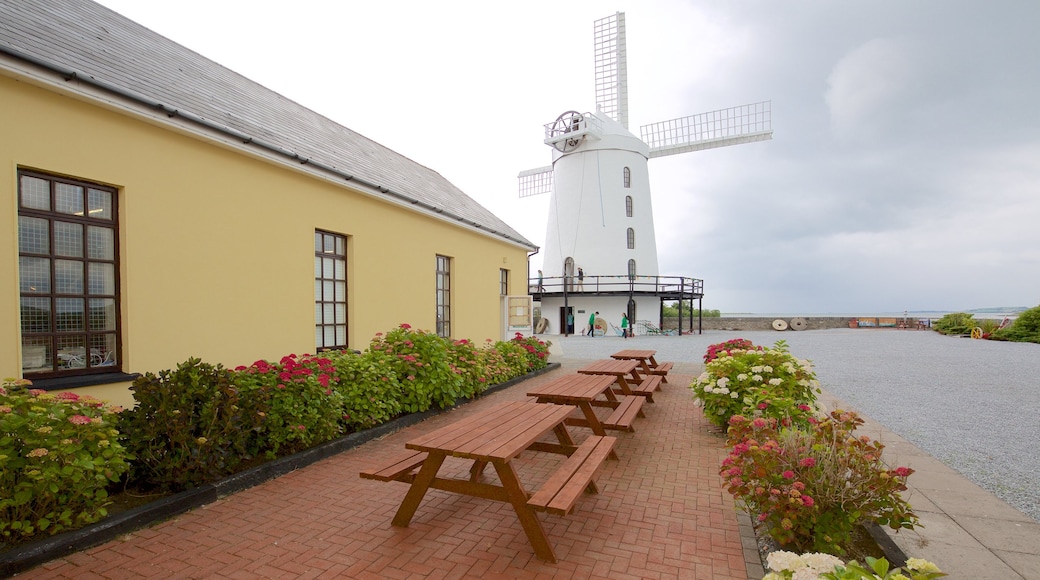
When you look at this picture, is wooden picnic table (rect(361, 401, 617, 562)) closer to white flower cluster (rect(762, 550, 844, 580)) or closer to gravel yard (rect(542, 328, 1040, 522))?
white flower cluster (rect(762, 550, 844, 580))

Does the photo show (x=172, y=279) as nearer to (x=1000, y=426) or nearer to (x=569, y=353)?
(x=1000, y=426)

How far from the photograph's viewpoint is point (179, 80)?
6.07 metres

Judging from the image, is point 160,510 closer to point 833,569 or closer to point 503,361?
point 833,569

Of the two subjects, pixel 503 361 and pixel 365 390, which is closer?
pixel 365 390

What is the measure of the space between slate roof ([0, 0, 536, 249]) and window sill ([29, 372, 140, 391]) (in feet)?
8.89

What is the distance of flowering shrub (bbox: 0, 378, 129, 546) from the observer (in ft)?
8.93

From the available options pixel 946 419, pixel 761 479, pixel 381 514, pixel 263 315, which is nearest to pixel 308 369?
pixel 263 315

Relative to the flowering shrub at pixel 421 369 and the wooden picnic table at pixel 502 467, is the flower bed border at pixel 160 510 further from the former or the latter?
the wooden picnic table at pixel 502 467

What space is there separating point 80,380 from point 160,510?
1.76 metres

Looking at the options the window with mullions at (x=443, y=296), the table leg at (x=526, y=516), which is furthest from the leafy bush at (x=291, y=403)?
the window with mullions at (x=443, y=296)

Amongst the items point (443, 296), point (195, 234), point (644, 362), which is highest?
point (195, 234)

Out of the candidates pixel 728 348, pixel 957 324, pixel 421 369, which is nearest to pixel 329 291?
pixel 421 369

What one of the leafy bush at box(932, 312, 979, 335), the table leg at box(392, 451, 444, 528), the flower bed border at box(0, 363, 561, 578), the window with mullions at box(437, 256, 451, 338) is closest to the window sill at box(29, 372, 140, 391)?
the flower bed border at box(0, 363, 561, 578)

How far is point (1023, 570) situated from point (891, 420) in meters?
4.69
